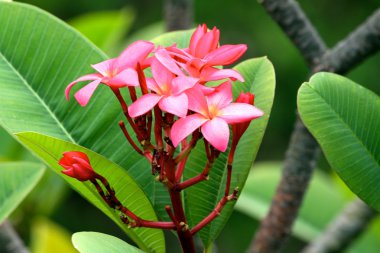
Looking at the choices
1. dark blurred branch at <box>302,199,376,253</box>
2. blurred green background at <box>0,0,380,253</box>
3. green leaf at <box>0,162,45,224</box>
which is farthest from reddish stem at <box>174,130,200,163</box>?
blurred green background at <box>0,0,380,253</box>

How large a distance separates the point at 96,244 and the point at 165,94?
16cm

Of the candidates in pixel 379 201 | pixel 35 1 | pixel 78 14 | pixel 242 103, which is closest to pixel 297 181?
pixel 379 201

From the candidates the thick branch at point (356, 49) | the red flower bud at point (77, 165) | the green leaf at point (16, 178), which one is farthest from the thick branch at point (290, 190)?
the red flower bud at point (77, 165)

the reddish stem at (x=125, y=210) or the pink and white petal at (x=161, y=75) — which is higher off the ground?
the pink and white petal at (x=161, y=75)

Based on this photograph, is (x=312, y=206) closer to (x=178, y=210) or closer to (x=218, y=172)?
(x=218, y=172)

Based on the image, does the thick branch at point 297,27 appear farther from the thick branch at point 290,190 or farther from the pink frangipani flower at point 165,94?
the pink frangipani flower at point 165,94

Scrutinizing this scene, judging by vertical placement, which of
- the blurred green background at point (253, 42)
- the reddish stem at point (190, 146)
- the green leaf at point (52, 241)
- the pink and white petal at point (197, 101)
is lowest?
the blurred green background at point (253, 42)

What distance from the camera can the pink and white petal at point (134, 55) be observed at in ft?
2.59

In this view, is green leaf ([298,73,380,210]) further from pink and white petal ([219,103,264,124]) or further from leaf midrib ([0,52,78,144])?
leaf midrib ([0,52,78,144])

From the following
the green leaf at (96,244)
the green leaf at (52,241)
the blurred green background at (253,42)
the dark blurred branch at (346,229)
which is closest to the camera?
the green leaf at (96,244)

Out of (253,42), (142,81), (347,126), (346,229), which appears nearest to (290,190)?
(346,229)

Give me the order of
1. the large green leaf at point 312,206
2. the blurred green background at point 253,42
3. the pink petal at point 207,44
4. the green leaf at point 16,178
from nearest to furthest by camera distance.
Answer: the pink petal at point 207,44 → the green leaf at point 16,178 → the large green leaf at point 312,206 → the blurred green background at point 253,42

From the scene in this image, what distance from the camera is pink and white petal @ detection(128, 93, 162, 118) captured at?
74cm

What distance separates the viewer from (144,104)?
749 millimetres
